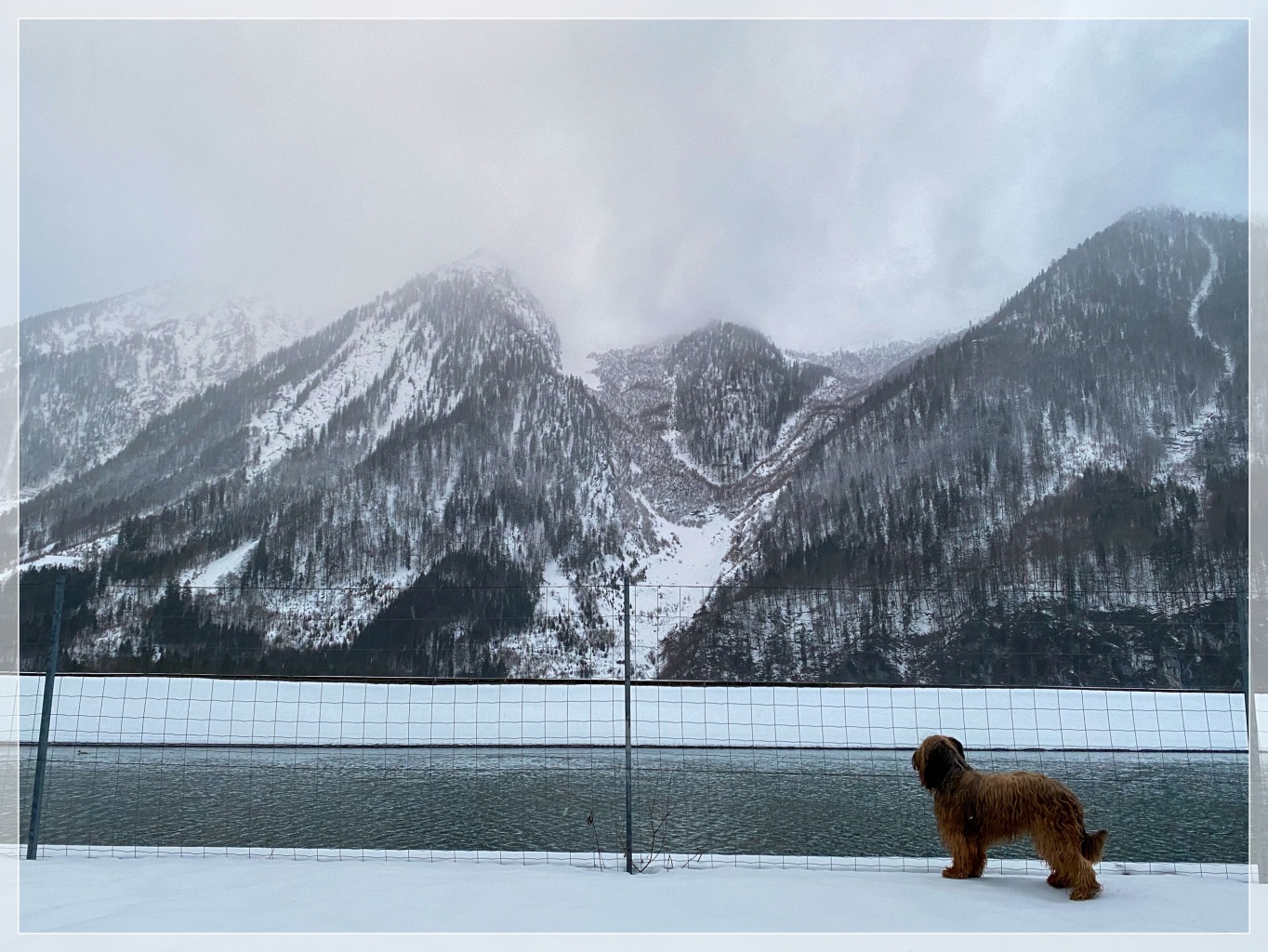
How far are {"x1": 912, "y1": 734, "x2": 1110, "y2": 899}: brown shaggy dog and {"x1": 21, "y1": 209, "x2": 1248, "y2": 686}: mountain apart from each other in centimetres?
3897

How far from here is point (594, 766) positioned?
1795cm

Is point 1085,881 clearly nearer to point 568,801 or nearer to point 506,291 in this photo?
point 568,801

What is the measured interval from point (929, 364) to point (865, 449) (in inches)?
777

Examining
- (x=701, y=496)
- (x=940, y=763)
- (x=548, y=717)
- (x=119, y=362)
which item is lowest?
(x=548, y=717)

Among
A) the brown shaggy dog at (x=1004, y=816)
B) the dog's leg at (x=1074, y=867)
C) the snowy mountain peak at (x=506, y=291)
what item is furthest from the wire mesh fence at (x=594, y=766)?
the snowy mountain peak at (x=506, y=291)

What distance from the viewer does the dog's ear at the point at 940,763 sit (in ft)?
16.2

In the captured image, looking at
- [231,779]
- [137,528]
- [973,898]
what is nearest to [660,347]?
[137,528]

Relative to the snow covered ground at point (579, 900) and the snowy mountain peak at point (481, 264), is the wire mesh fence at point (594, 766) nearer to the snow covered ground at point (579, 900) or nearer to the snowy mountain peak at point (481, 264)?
the snow covered ground at point (579, 900)

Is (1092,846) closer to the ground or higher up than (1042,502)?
closer to the ground

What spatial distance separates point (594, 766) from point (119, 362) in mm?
137475

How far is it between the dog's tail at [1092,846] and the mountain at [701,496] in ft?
130

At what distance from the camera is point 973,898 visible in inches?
169

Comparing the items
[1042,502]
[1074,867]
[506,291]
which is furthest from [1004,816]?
[506,291]

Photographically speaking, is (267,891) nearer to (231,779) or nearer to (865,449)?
(231,779)
